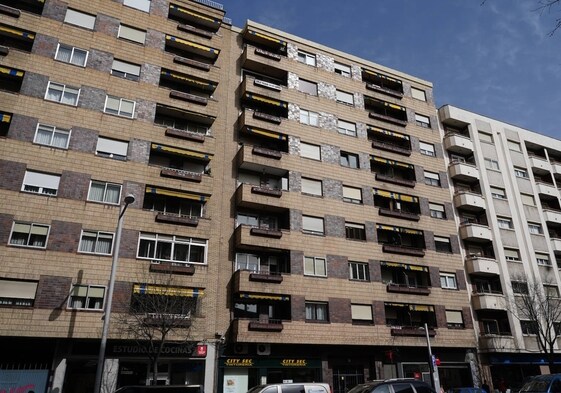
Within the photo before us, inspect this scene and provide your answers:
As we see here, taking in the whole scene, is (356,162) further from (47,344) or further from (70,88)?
(47,344)

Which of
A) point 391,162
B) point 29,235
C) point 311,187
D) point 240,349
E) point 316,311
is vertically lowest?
point 240,349

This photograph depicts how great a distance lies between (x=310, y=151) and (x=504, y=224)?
18503 millimetres

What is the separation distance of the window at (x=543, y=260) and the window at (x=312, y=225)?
20510 mm

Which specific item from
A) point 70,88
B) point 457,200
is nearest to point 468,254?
point 457,200

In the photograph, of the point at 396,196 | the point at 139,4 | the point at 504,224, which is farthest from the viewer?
the point at 504,224

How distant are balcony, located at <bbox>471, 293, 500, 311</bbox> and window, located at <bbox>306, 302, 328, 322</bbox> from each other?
1282 cm

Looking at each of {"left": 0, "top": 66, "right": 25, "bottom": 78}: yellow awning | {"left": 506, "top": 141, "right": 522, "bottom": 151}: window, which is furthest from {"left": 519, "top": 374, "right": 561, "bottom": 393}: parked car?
{"left": 506, "top": 141, "right": 522, "bottom": 151}: window

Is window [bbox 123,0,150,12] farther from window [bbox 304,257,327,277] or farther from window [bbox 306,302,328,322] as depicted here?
window [bbox 306,302,328,322]

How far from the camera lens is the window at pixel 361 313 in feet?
88.6

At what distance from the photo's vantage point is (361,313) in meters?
27.3

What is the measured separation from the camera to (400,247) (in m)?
30.2

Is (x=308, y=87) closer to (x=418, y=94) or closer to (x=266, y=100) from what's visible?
(x=266, y=100)

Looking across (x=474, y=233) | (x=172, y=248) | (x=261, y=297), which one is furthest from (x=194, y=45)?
(x=474, y=233)

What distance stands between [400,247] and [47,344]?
864 inches
